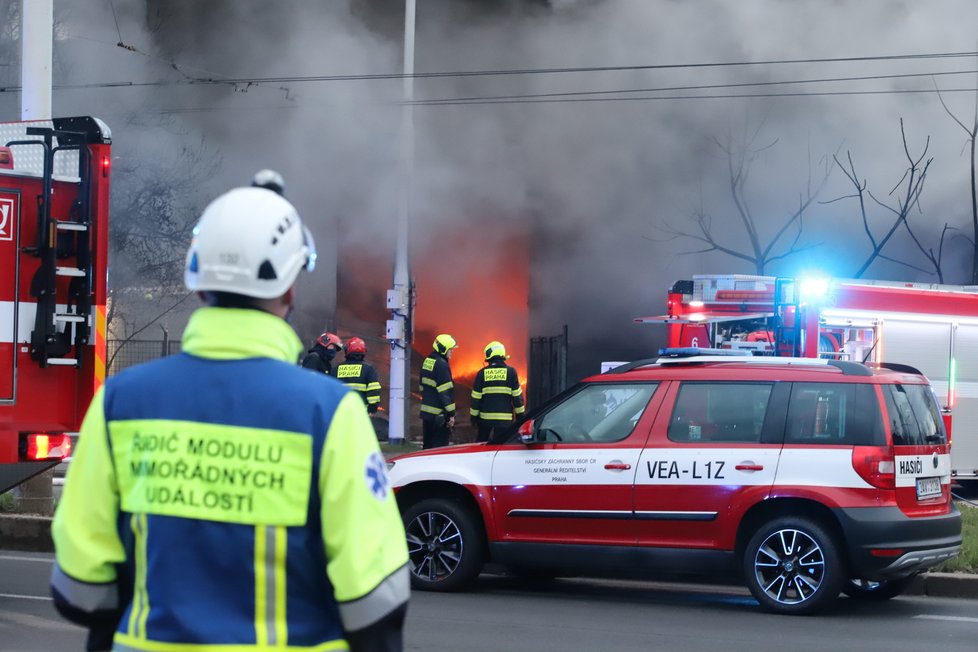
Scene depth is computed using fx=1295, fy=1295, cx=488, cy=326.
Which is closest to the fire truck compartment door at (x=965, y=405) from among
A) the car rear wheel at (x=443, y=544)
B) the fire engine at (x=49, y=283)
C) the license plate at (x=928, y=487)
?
the license plate at (x=928, y=487)

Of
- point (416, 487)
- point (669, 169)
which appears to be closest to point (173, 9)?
point (669, 169)

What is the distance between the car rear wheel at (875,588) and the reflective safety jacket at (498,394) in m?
4.45

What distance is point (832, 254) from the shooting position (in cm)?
1978

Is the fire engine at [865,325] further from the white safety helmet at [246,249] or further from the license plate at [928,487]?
the white safety helmet at [246,249]

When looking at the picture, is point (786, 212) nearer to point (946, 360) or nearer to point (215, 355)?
point (946, 360)

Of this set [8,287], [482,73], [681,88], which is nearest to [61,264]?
[8,287]

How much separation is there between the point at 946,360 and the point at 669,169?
7.40 m

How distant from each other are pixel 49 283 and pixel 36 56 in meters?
3.53

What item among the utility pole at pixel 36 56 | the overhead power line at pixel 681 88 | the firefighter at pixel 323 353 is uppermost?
the overhead power line at pixel 681 88

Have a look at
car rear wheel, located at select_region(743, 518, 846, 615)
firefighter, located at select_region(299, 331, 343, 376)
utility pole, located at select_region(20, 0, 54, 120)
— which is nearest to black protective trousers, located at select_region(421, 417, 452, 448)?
firefighter, located at select_region(299, 331, 343, 376)

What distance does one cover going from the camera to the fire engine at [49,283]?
616 cm

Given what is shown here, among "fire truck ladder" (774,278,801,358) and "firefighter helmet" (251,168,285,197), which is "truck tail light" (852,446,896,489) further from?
"firefighter helmet" (251,168,285,197)

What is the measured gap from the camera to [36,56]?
9086mm

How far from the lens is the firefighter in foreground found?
1941 mm
